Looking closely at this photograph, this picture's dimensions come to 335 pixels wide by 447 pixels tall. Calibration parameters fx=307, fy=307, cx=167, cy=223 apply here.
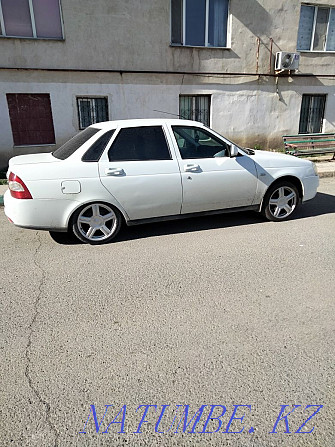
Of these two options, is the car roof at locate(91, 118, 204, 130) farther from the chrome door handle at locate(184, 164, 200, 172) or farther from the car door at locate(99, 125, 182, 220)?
the chrome door handle at locate(184, 164, 200, 172)

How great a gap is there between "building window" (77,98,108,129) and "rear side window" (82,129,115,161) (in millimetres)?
6584

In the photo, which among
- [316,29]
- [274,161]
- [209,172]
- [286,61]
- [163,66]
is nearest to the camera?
[209,172]

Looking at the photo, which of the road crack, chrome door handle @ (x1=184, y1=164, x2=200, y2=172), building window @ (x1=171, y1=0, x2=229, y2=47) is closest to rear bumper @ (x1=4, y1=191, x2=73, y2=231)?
the road crack

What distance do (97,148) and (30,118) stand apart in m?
6.81

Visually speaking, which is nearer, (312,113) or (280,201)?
(280,201)

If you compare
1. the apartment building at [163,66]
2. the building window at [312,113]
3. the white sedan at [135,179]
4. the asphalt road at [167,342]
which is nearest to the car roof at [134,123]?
the white sedan at [135,179]

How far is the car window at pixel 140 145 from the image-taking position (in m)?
4.10

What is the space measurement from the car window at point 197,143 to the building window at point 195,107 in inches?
269

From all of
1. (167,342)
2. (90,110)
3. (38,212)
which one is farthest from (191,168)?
(90,110)

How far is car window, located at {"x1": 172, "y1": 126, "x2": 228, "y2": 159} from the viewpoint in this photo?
4.36 m

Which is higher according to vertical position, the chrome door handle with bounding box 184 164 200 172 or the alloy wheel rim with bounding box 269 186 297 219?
the chrome door handle with bounding box 184 164 200 172

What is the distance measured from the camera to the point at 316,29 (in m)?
11.8

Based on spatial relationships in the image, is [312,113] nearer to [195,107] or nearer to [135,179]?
[195,107]

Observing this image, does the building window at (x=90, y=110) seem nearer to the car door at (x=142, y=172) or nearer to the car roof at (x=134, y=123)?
the car roof at (x=134, y=123)
